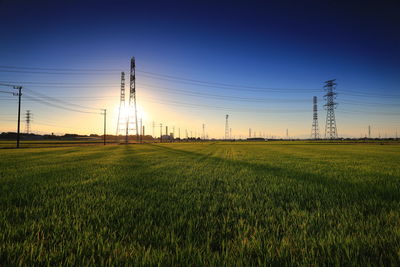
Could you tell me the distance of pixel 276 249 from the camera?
2.05 metres

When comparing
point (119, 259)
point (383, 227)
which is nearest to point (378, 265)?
point (383, 227)

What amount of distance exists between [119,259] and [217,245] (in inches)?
45.3

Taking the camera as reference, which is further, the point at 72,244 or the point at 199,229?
the point at 199,229

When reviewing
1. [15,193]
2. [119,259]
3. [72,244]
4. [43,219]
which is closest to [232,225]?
[119,259]

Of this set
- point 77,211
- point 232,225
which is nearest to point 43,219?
point 77,211

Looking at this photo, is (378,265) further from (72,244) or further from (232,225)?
(72,244)

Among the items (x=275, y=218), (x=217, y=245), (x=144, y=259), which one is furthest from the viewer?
(x=275, y=218)

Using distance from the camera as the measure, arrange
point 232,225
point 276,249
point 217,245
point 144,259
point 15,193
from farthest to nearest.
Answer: point 15,193, point 232,225, point 217,245, point 276,249, point 144,259

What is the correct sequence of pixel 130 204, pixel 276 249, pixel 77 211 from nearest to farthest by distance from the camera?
pixel 276 249 → pixel 77 211 → pixel 130 204

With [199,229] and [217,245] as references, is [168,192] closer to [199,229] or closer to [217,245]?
[199,229]

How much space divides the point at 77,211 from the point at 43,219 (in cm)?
48

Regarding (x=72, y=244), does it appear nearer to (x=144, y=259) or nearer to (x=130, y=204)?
(x=144, y=259)

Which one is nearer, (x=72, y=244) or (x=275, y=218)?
(x=72, y=244)

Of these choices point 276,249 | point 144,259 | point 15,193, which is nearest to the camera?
point 144,259
